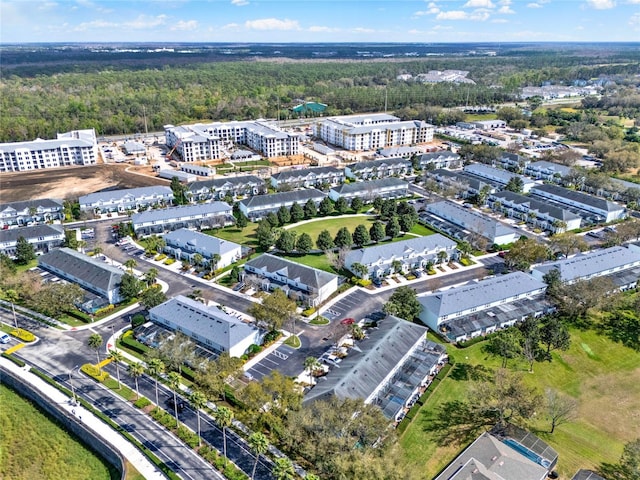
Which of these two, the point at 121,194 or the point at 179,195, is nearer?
the point at 121,194

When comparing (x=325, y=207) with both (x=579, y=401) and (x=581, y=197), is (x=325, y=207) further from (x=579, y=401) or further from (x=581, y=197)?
(x=579, y=401)

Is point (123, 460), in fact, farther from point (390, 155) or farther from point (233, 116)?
point (233, 116)

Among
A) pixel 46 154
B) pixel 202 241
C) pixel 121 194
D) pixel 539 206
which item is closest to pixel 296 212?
pixel 202 241

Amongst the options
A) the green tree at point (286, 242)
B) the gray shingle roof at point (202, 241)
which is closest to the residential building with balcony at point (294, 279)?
the green tree at point (286, 242)

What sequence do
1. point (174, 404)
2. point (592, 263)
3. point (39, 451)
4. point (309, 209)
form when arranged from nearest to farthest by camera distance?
1. point (39, 451)
2. point (174, 404)
3. point (592, 263)
4. point (309, 209)

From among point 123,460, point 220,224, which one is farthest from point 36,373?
point 220,224

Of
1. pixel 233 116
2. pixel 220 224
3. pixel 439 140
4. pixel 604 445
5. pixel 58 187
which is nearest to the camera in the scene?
pixel 604 445
